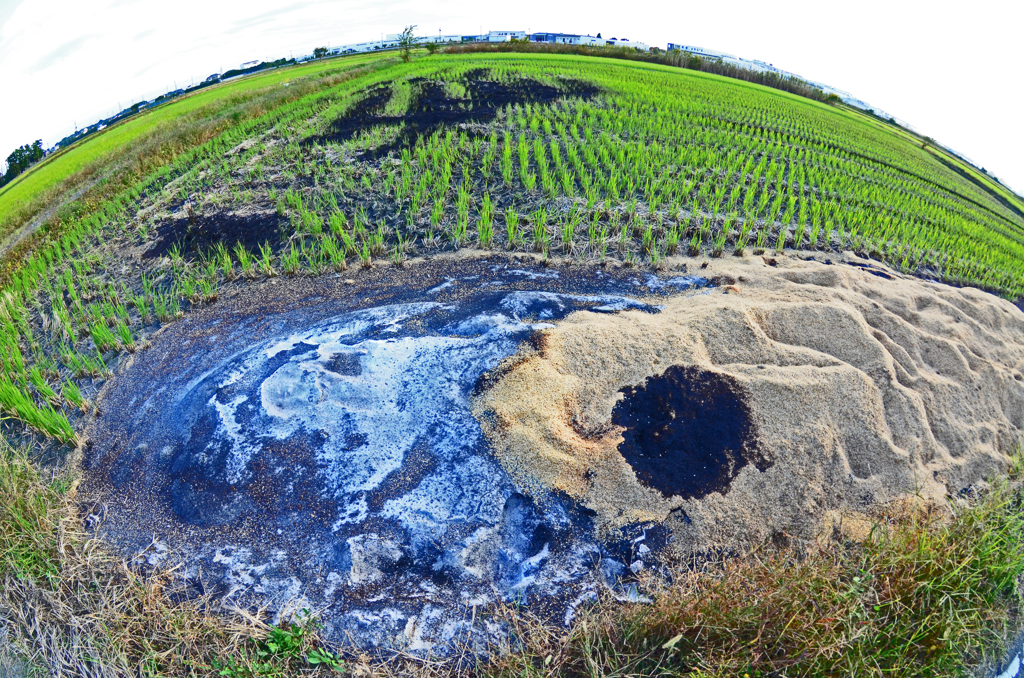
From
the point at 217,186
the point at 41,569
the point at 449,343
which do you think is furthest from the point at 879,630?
the point at 217,186

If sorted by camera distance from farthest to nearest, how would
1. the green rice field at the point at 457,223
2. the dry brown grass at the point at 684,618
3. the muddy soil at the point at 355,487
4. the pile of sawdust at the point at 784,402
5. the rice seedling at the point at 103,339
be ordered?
the rice seedling at the point at 103,339, the green rice field at the point at 457,223, the pile of sawdust at the point at 784,402, the muddy soil at the point at 355,487, the dry brown grass at the point at 684,618

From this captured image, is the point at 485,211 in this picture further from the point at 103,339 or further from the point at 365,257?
the point at 103,339

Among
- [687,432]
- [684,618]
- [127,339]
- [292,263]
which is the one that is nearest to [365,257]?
[292,263]

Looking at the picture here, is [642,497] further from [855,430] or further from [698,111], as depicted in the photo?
[698,111]

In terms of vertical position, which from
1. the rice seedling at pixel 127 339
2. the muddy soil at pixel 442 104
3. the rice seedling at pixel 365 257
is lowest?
the rice seedling at pixel 127 339

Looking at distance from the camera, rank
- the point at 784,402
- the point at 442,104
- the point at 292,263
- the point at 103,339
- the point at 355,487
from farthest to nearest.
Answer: the point at 442,104 < the point at 292,263 < the point at 103,339 < the point at 784,402 < the point at 355,487

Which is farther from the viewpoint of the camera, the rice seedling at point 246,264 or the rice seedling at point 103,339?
the rice seedling at point 246,264

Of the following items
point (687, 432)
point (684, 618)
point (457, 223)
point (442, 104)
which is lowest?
point (684, 618)

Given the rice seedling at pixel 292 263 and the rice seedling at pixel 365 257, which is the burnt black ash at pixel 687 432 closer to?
the rice seedling at pixel 365 257

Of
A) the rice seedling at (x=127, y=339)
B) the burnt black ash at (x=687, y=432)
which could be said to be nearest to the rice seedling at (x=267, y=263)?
the rice seedling at (x=127, y=339)
